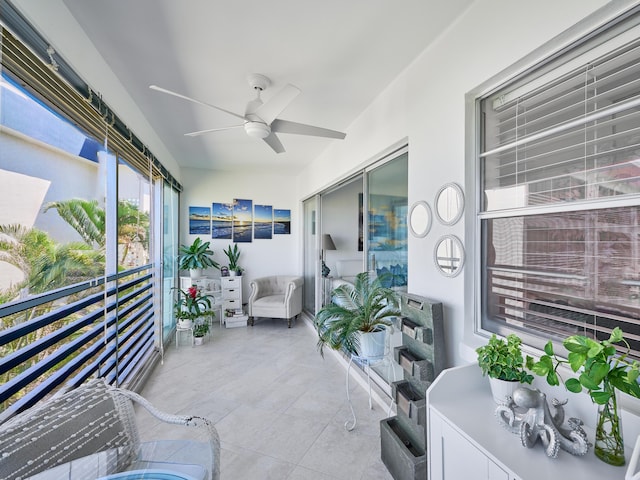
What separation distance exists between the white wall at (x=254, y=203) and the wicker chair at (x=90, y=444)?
3.68 metres

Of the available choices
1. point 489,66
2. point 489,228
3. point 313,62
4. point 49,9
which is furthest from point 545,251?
point 49,9

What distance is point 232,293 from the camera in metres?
4.56

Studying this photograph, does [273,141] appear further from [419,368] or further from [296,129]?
[419,368]

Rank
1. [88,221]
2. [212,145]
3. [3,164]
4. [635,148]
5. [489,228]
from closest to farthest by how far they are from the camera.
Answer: [635,148] < [3,164] < [489,228] < [88,221] < [212,145]

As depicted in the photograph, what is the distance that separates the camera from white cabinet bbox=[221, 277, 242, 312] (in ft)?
14.8

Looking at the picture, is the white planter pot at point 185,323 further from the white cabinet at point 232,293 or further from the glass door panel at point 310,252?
the glass door panel at point 310,252

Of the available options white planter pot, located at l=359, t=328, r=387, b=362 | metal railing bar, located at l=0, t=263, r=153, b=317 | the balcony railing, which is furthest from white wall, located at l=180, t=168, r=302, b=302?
white planter pot, located at l=359, t=328, r=387, b=362

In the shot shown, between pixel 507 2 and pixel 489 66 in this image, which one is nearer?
pixel 507 2

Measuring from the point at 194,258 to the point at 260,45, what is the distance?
349cm

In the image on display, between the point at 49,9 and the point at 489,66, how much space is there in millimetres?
2063

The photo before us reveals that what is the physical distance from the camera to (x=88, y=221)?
1.74 meters

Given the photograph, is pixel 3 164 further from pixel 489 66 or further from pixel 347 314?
pixel 489 66

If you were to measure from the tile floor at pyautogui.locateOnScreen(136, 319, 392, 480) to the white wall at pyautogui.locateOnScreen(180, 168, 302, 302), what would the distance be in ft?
5.57

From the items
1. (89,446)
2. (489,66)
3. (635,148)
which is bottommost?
(89,446)
